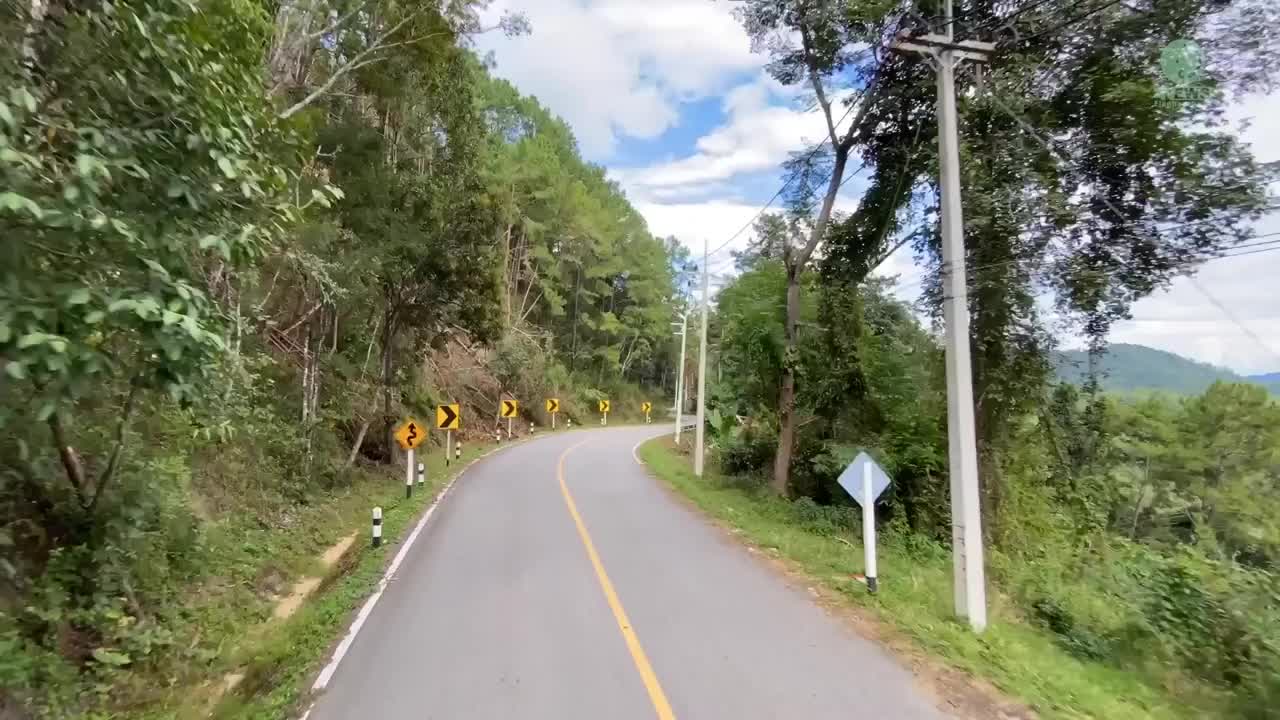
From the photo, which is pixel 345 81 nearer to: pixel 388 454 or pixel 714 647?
pixel 388 454

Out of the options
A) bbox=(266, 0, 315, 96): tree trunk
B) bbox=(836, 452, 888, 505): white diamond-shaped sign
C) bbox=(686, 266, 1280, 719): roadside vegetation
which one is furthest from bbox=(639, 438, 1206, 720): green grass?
bbox=(266, 0, 315, 96): tree trunk

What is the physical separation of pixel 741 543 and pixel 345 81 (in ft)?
42.8

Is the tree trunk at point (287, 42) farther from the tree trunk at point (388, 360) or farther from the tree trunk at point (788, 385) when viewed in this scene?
the tree trunk at point (788, 385)

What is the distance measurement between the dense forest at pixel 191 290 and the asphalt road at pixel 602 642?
2.16m

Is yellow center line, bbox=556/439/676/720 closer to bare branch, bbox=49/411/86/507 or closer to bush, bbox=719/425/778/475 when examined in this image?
bare branch, bbox=49/411/86/507

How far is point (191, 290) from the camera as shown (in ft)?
13.2

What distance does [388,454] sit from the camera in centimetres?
2394

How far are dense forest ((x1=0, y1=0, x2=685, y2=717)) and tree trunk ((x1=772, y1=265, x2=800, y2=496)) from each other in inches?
320

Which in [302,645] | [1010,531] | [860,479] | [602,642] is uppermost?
[860,479]

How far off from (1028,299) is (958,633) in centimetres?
756

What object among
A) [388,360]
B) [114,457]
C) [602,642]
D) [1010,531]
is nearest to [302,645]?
[114,457]

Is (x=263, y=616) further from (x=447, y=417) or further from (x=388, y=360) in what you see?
(x=388, y=360)

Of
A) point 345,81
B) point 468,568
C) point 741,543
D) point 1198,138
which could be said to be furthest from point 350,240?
point 1198,138

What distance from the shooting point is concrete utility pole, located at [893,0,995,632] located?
7.71m
